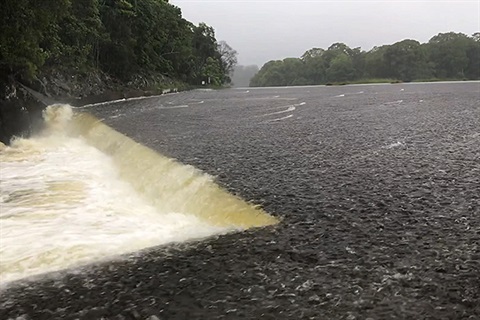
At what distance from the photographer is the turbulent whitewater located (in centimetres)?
716

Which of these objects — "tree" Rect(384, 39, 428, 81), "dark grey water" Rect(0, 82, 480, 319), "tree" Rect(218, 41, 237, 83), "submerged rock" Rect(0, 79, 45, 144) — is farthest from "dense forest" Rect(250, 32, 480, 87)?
"dark grey water" Rect(0, 82, 480, 319)

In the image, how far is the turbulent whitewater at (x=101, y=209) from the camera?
716cm

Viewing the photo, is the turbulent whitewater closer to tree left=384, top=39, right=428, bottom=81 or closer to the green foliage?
the green foliage

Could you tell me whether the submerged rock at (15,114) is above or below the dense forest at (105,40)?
below

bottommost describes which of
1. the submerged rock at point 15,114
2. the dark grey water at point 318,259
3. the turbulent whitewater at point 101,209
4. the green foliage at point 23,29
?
the dark grey water at point 318,259

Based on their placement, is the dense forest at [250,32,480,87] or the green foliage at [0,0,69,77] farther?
the dense forest at [250,32,480,87]

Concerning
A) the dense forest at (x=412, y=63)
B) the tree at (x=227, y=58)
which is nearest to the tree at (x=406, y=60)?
the dense forest at (x=412, y=63)

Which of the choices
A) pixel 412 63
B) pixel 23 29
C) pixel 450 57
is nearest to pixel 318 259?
pixel 23 29

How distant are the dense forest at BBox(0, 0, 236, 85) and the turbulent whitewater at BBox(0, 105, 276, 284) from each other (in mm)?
6160

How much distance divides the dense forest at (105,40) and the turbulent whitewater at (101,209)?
20.2 feet

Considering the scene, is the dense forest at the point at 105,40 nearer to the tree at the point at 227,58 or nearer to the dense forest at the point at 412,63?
the tree at the point at 227,58

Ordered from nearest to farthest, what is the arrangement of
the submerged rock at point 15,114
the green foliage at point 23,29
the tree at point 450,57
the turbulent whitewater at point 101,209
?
the turbulent whitewater at point 101,209, the green foliage at point 23,29, the submerged rock at point 15,114, the tree at point 450,57

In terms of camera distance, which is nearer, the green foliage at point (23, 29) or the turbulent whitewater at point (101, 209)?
the turbulent whitewater at point (101, 209)

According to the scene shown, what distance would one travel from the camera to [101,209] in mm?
9594
